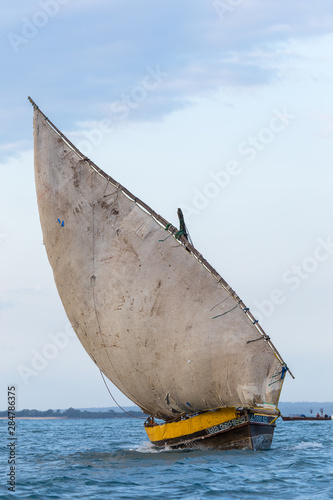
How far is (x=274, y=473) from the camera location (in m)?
20.1

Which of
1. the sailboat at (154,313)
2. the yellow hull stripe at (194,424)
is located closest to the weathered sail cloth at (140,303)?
the sailboat at (154,313)

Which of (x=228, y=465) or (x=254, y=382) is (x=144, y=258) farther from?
(x=228, y=465)

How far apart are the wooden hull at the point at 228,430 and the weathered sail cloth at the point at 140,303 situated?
60 cm

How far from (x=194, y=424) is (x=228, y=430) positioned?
5.15ft

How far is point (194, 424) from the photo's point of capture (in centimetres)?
2642

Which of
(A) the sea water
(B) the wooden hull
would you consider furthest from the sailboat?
(A) the sea water

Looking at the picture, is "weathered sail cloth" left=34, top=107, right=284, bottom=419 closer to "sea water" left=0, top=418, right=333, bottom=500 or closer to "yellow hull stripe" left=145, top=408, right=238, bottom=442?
"yellow hull stripe" left=145, top=408, right=238, bottom=442

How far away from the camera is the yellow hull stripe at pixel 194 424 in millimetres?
25547

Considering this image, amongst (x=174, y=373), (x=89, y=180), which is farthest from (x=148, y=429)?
(x=89, y=180)

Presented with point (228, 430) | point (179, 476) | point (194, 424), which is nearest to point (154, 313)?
point (194, 424)

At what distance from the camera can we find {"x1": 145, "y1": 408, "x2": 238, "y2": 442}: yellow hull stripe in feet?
83.8

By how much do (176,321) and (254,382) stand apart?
3432 mm

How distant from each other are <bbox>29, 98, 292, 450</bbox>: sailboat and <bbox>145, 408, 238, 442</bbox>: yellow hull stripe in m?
0.05

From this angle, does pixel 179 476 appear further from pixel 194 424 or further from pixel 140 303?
pixel 140 303
